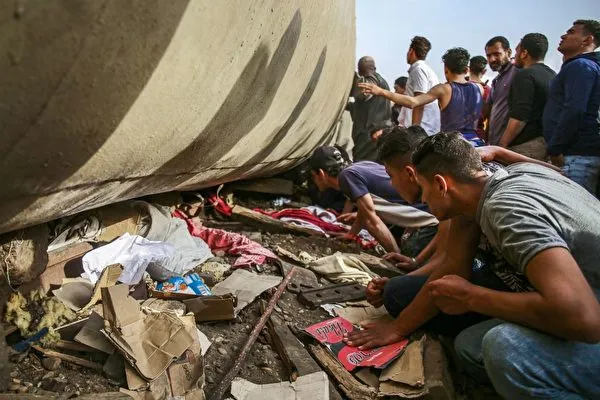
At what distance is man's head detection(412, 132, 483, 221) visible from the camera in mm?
1605

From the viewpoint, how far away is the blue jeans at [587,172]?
9.07 ft

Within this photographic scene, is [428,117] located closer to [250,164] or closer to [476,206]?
[250,164]

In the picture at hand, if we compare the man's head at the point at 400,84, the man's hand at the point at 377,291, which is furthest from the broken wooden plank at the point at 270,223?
the man's head at the point at 400,84

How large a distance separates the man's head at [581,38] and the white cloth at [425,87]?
4.27 ft

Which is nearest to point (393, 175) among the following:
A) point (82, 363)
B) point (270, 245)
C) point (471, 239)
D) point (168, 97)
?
point (471, 239)

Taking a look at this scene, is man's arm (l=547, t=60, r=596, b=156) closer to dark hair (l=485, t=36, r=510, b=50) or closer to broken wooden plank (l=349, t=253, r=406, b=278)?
broken wooden plank (l=349, t=253, r=406, b=278)

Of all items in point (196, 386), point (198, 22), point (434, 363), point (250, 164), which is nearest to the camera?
point (198, 22)

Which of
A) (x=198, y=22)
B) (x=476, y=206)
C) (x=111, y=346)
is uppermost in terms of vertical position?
(x=198, y=22)

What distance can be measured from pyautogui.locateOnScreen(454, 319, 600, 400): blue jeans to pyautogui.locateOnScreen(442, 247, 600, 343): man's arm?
6 centimetres

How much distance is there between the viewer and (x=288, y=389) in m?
1.68

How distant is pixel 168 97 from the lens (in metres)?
1.34

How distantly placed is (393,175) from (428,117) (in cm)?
182

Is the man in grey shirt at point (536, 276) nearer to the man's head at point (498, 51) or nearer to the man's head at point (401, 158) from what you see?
the man's head at point (401, 158)

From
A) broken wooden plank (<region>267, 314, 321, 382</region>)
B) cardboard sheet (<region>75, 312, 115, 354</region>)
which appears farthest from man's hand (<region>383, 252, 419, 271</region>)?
cardboard sheet (<region>75, 312, 115, 354</region>)
